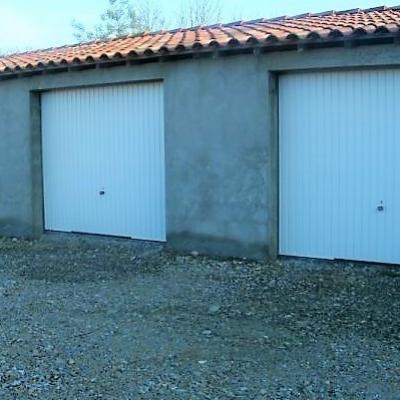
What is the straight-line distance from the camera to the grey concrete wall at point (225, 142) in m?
9.77

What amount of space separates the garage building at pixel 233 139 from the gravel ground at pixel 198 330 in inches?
24.3

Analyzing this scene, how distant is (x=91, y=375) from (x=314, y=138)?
529 centimetres

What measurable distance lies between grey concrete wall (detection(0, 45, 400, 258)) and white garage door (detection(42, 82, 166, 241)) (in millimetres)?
486

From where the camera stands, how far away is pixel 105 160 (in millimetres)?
12086

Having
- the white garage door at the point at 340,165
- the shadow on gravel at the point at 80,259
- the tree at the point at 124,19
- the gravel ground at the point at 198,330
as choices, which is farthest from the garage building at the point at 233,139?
the tree at the point at 124,19

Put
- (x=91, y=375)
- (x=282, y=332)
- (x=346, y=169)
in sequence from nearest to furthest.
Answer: (x=91, y=375), (x=282, y=332), (x=346, y=169)

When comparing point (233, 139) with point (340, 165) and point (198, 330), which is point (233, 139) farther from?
point (198, 330)

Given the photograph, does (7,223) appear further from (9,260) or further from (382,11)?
(382,11)

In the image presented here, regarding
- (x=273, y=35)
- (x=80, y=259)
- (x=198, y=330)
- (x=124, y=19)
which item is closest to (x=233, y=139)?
(x=273, y=35)

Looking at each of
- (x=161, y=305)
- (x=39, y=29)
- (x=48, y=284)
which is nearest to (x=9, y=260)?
(x=48, y=284)

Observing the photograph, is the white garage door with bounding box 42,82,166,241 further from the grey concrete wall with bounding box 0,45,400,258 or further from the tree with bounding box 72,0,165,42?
the tree with bounding box 72,0,165,42

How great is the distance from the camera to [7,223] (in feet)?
43.7

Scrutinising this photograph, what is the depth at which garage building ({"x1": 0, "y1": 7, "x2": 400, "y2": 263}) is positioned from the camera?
9.17 metres

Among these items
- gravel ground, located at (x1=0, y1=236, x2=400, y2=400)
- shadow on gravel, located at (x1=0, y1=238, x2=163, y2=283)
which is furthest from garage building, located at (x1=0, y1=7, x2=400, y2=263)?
gravel ground, located at (x1=0, y1=236, x2=400, y2=400)
